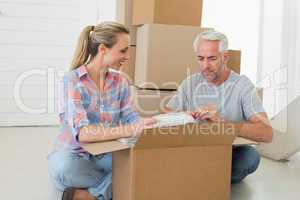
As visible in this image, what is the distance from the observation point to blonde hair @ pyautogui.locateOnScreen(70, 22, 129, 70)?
1.69m

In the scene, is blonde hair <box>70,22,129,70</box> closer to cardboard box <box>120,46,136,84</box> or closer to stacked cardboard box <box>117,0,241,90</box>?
stacked cardboard box <box>117,0,241,90</box>

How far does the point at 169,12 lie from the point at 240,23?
1.11 m

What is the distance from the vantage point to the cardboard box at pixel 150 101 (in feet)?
7.23

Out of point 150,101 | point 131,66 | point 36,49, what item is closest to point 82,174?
point 150,101

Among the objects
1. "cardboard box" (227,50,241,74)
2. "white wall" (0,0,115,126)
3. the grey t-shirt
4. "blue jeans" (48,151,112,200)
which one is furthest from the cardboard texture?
"white wall" (0,0,115,126)

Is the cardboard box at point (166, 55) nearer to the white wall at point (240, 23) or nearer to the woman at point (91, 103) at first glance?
the woman at point (91, 103)

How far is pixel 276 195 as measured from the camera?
1935mm

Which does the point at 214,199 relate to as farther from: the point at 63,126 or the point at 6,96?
the point at 6,96

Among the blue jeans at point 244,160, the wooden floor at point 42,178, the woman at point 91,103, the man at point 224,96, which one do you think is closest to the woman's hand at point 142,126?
the woman at point 91,103

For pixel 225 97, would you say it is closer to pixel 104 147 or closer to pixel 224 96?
pixel 224 96

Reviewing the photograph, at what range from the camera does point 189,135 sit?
54.3 inches

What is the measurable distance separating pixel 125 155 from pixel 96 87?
1.34 ft

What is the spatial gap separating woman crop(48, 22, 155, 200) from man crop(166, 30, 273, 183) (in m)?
0.33

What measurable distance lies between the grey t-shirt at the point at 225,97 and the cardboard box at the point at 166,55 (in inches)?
10.1
